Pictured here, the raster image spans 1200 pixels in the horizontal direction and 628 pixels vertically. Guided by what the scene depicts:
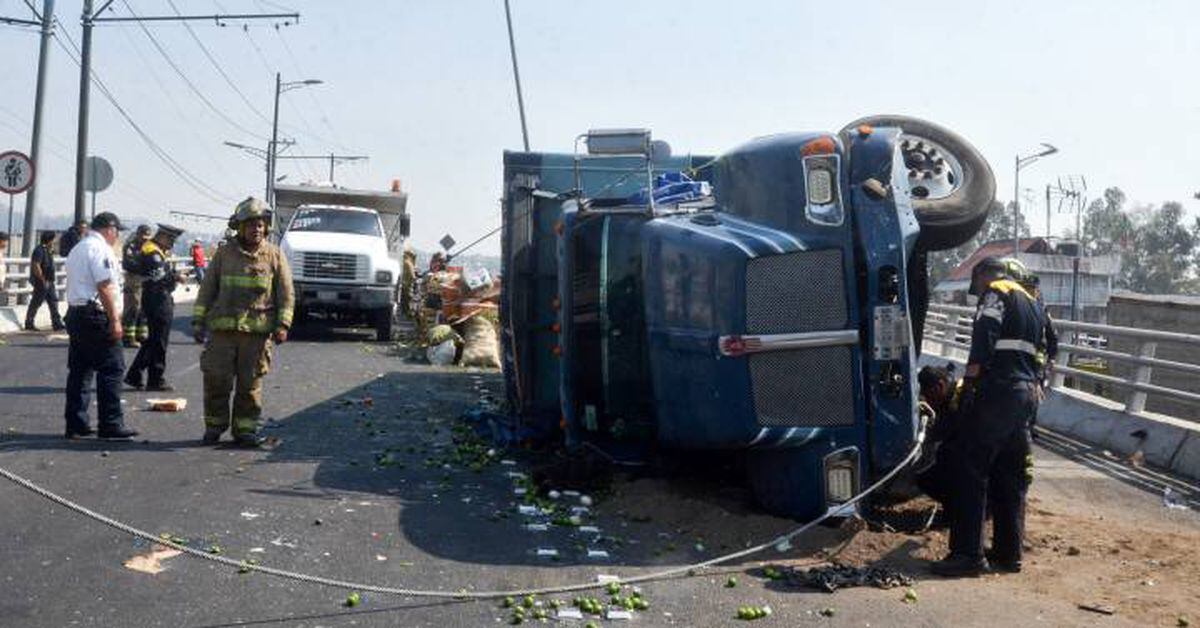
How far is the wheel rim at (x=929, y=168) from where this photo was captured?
26.7ft

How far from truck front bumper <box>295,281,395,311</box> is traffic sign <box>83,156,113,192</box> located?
558 cm

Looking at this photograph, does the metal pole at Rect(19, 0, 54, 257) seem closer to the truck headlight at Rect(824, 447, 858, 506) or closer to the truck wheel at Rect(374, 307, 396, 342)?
the truck wheel at Rect(374, 307, 396, 342)

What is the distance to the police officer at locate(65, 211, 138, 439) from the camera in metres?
9.27

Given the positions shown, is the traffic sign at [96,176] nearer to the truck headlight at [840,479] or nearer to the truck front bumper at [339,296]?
the truck front bumper at [339,296]

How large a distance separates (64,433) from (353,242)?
1123 cm

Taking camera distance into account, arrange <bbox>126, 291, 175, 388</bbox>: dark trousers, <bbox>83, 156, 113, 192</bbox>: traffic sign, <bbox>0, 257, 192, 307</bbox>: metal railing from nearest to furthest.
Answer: <bbox>126, 291, 175, 388</bbox>: dark trousers, <bbox>0, 257, 192, 307</bbox>: metal railing, <bbox>83, 156, 113, 192</bbox>: traffic sign

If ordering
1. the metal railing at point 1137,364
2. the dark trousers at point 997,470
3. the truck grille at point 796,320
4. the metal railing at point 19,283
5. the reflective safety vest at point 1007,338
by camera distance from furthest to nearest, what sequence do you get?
the metal railing at point 19,283 → the metal railing at point 1137,364 → the truck grille at point 796,320 → the reflective safety vest at point 1007,338 → the dark trousers at point 997,470

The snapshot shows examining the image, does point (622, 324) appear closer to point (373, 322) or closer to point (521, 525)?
point (521, 525)

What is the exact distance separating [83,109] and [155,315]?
13.5 meters

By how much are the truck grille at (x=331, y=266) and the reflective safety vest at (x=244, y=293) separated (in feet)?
34.5

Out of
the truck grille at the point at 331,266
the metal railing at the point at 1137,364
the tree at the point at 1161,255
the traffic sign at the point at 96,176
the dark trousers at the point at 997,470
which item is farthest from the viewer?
the tree at the point at 1161,255

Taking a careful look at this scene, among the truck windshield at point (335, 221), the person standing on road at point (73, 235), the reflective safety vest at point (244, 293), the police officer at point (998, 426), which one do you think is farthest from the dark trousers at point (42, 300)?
the police officer at point (998, 426)

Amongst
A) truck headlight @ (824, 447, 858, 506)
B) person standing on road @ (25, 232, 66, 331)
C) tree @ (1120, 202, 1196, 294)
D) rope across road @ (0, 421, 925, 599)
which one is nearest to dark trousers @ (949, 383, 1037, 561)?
rope across road @ (0, 421, 925, 599)

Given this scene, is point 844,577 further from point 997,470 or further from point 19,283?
point 19,283
